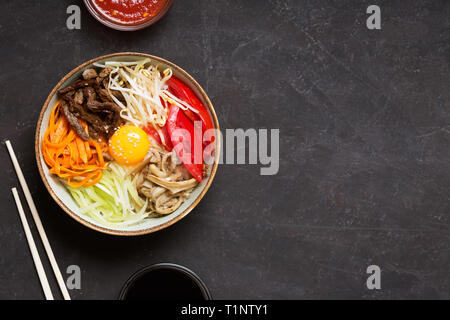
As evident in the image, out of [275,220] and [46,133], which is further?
[275,220]

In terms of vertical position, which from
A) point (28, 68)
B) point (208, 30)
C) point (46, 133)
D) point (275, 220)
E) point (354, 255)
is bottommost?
point (354, 255)

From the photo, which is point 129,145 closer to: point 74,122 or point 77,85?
point 74,122

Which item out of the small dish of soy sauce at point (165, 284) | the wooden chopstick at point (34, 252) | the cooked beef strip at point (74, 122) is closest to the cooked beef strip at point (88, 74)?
the cooked beef strip at point (74, 122)

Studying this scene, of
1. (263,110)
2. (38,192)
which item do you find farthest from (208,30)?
(38,192)

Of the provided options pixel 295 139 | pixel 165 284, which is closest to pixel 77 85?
pixel 165 284

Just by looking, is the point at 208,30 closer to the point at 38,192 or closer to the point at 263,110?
the point at 263,110
